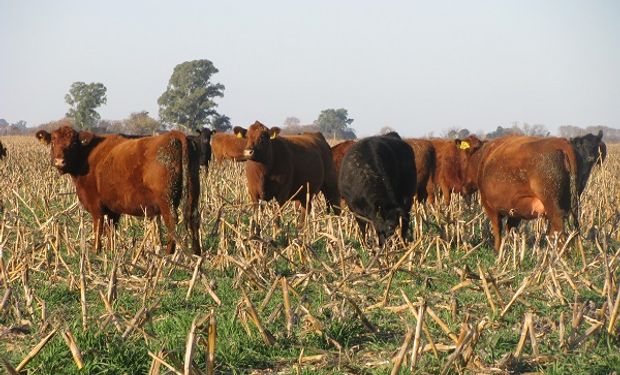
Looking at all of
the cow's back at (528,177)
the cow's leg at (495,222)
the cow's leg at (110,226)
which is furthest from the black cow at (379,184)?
the cow's leg at (110,226)

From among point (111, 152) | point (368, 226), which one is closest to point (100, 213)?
point (111, 152)

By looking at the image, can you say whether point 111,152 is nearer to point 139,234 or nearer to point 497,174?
point 139,234

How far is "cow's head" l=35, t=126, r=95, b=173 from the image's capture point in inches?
374

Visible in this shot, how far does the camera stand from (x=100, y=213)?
370 inches

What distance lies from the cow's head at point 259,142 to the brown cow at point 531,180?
3.53 metres

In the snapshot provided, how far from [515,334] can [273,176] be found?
7.56m

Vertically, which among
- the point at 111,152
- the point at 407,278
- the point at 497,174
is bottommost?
the point at 407,278

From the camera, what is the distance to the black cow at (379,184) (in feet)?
31.8

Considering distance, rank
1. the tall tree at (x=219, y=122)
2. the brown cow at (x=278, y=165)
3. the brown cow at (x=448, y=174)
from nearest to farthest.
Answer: the brown cow at (x=278, y=165), the brown cow at (x=448, y=174), the tall tree at (x=219, y=122)

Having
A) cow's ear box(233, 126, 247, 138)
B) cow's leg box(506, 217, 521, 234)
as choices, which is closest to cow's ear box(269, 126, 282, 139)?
cow's ear box(233, 126, 247, 138)

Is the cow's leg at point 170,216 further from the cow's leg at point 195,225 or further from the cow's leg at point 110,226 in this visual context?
the cow's leg at point 110,226

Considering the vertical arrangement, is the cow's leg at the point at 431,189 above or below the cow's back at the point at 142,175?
below

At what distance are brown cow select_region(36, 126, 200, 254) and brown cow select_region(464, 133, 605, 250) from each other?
3760mm

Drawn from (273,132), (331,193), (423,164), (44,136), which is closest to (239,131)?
(273,132)
